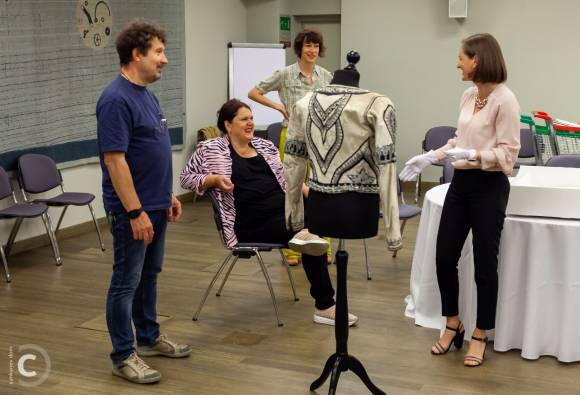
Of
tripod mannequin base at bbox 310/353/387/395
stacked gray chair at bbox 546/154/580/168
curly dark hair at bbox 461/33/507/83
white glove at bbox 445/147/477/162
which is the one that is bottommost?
tripod mannequin base at bbox 310/353/387/395

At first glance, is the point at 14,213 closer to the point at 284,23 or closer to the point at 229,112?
the point at 229,112

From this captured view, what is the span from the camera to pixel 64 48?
257 inches

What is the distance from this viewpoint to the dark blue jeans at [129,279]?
3514 millimetres

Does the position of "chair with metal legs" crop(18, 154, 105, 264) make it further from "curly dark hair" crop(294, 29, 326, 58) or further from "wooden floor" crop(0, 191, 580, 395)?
"curly dark hair" crop(294, 29, 326, 58)

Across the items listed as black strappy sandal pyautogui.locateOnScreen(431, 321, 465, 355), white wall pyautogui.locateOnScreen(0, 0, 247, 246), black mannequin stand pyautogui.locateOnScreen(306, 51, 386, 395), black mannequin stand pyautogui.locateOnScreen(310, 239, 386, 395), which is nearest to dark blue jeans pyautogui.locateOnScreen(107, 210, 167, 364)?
black mannequin stand pyautogui.locateOnScreen(306, 51, 386, 395)

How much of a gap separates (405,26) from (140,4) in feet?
9.64

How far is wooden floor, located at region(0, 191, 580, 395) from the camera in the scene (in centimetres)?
367

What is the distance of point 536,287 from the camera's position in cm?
391

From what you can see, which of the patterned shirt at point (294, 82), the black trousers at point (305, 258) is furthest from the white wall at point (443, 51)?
the black trousers at point (305, 258)

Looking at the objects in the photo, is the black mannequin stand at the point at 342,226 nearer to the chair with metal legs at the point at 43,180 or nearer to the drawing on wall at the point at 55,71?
the chair with metal legs at the point at 43,180

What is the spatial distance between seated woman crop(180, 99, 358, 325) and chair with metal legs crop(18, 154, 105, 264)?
170 centimetres

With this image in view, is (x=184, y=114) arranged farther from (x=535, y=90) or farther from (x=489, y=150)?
(x=489, y=150)

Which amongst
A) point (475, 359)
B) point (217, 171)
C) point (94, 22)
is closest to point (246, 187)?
point (217, 171)

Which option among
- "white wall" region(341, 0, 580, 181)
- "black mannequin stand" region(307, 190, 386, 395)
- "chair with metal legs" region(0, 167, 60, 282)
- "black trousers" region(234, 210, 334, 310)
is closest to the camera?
"black mannequin stand" region(307, 190, 386, 395)
